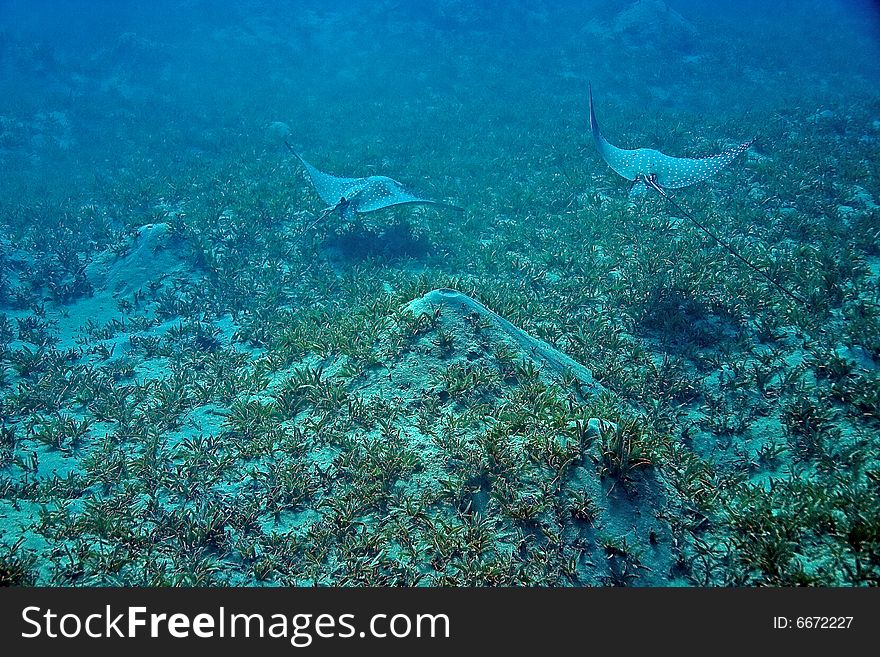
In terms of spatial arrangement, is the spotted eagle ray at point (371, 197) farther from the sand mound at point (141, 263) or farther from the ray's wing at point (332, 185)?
the sand mound at point (141, 263)

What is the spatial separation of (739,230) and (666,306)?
3.64 meters

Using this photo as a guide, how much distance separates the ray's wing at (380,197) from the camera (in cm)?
816

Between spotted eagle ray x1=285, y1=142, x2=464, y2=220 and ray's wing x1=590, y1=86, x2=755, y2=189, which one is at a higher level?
ray's wing x1=590, y1=86, x2=755, y2=189

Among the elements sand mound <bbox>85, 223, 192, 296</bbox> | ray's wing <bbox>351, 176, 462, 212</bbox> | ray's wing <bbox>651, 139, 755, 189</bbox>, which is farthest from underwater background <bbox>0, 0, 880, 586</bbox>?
ray's wing <bbox>651, 139, 755, 189</bbox>

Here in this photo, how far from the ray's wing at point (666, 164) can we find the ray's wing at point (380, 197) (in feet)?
9.73

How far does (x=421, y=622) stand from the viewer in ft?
8.54

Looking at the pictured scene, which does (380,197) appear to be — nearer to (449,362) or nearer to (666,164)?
(449,362)

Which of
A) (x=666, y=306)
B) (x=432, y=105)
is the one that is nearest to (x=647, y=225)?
(x=666, y=306)

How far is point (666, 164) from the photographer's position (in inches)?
292

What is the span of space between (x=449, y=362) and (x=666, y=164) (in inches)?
210

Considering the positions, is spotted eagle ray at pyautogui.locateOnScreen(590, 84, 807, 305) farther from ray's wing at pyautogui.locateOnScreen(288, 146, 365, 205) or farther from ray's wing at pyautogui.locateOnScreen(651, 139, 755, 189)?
ray's wing at pyautogui.locateOnScreen(288, 146, 365, 205)

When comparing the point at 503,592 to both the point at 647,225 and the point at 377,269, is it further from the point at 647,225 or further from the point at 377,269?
the point at 647,225

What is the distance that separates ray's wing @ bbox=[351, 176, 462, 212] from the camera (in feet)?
26.8

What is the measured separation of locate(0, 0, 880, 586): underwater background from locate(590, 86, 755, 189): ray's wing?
1338 millimetres
